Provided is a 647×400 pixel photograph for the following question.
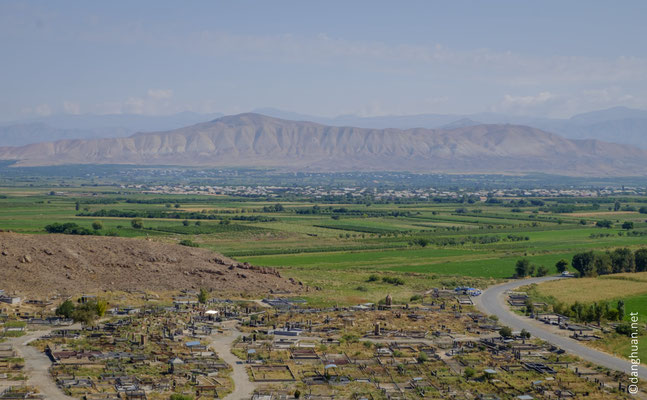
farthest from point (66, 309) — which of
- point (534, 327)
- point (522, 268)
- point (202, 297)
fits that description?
point (522, 268)

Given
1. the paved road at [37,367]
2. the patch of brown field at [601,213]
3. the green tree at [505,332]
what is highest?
the patch of brown field at [601,213]

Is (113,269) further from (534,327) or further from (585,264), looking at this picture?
(585,264)

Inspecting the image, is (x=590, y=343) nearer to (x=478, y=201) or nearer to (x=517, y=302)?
(x=517, y=302)

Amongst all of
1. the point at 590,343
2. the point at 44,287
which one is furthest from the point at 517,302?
the point at 44,287

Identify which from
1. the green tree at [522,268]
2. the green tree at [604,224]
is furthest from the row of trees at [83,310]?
the green tree at [604,224]

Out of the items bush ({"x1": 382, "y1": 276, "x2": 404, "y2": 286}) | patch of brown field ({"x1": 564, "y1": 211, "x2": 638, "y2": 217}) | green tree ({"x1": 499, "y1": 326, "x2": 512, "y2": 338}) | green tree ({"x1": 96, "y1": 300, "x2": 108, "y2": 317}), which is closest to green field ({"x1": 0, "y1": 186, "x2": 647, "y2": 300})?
patch of brown field ({"x1": 564, "y1": 211, "x2": 638, "y2": 217})

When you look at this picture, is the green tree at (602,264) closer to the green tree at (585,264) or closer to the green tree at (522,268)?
the green tree at (585,264)

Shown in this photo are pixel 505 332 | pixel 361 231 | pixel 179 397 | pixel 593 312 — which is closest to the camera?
pixel 179 397

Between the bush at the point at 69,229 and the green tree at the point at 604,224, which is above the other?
the bush at the point at 69,229
